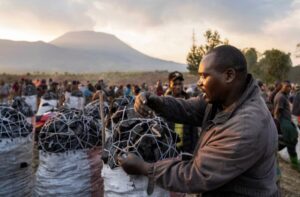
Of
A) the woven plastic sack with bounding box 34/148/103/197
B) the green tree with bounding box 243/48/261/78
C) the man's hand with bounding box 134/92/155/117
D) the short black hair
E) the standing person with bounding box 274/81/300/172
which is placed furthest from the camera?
the green tree with bounding box 243/48/261/78

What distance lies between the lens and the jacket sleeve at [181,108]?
240cm

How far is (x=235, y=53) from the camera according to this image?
1858 millimetres

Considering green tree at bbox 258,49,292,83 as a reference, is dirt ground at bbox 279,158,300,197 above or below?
below

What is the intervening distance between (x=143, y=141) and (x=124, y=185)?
37cm

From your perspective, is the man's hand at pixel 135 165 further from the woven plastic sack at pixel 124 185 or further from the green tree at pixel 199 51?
the green tree at pixel 199 51

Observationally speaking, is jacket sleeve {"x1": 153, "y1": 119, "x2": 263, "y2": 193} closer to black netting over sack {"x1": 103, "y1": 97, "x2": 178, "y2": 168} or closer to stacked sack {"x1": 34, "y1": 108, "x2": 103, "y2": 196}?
black netting over sack {"x1": 103, "y1": 97, "x2": 178, "y2": 168}

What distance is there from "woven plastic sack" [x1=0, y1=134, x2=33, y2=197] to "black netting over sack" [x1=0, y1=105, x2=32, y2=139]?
0.21 feet

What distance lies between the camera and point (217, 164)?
1719mm

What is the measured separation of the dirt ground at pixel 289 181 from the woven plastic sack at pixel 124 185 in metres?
4.22

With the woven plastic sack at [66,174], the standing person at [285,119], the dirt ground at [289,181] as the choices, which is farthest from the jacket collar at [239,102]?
the standing person at [285,119]

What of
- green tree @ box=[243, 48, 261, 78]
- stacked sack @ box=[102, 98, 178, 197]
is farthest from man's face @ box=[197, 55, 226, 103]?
green tree @ box=[243, 48, 261, 78]

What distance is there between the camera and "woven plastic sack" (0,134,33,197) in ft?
13.2

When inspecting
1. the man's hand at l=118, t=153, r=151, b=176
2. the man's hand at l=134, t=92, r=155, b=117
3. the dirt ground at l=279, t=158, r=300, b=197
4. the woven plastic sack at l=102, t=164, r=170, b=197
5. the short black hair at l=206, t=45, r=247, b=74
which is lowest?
the dirt ground at l=279, t=158, r=300, b=197

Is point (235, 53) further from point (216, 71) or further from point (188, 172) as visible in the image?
point (188, 172)
